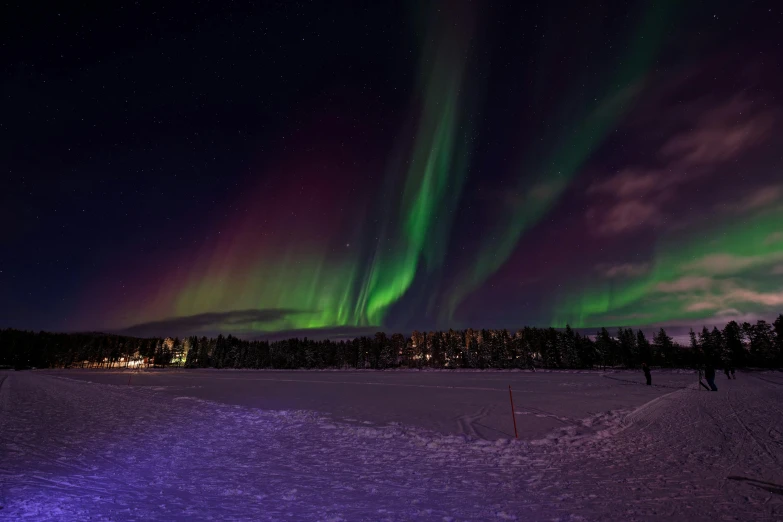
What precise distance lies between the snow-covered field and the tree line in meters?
61.5

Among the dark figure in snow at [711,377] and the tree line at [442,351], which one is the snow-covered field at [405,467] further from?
the tree line at [442,351]

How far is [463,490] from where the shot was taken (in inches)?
264

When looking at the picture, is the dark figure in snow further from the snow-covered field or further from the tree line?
the tree line

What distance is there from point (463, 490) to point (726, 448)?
24.2 ft

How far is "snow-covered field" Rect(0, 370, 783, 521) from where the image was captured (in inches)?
228

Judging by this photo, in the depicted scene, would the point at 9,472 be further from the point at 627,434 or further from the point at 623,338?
the point at 623,338

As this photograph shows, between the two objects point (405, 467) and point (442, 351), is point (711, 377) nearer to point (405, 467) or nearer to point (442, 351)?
point (405, 467)

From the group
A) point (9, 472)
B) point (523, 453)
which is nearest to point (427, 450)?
point (523, 453)

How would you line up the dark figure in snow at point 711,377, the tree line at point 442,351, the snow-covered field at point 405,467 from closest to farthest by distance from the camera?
the snow-covered field at point 405,467 < the dark figure in snow at point 711,377 < the tree line at point 442,351

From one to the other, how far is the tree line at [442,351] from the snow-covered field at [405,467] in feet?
202

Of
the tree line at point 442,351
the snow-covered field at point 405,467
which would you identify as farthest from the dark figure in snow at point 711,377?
the tree line at point 442,351

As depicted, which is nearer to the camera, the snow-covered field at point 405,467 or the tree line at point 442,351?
the snow-covered field at point 405,467

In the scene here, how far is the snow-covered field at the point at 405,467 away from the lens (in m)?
5.78

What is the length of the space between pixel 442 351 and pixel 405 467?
4991 inches
